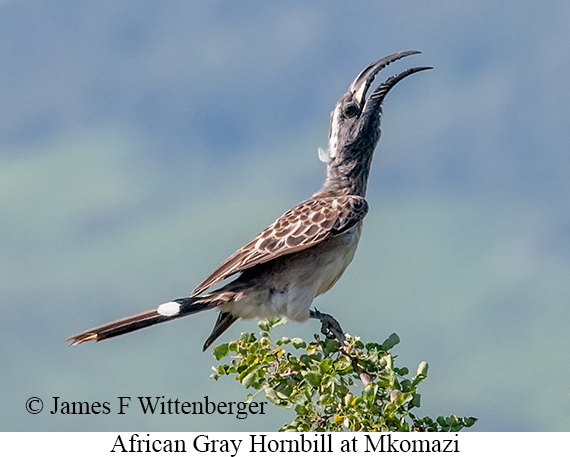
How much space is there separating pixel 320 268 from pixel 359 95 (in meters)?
2.73

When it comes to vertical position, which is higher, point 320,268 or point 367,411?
point 320,268

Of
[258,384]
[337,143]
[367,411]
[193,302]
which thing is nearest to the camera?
[367,411]

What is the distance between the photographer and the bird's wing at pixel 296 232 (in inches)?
303

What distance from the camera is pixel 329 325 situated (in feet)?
25.0

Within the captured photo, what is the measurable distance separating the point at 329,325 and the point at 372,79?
3.58 m

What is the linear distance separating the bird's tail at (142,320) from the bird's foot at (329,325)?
120 cm

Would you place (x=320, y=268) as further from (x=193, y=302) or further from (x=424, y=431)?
(x=424, y=431)

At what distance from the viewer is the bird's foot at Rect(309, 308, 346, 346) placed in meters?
7.36

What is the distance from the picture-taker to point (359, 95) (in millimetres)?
9648

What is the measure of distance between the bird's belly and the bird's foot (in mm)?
104

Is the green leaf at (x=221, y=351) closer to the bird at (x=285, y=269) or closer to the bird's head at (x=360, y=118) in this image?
the bird at (x=285, y=269)

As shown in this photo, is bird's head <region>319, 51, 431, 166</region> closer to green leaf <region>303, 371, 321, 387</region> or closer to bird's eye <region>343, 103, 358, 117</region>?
bird's eye <region>343, 103, 358, 117</region>

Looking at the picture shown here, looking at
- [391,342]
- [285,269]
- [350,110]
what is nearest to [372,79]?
[350,110]
